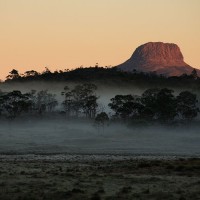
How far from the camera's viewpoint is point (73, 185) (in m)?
37.6

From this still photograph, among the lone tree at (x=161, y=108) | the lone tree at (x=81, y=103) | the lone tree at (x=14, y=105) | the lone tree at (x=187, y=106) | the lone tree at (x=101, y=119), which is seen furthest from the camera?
the lone tree at (x=81, y=103)

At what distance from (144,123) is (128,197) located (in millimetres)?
108442

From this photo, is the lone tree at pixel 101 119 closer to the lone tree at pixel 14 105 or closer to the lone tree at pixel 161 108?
the lone tree at pixel 161 108

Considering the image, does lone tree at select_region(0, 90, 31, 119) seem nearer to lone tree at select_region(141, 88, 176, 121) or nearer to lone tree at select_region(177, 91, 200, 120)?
lone tree at select_region(141, 88, 176, 121)

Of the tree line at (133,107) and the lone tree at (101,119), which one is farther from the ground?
the tree line at (133,107)

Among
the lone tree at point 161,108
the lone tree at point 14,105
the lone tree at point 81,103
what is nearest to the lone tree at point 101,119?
the lone tree at point 161,108

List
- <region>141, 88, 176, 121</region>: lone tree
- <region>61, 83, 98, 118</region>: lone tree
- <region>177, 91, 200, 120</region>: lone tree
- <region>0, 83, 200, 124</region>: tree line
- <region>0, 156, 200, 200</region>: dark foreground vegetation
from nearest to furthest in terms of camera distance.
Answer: <region>0, 156, 200, 200</region>: dark foreground vegetation
<region>141, 88, 176, 121</region>: lone tree
<region>0, 83, 200, 124</region>: tree line
<region>177, 91, 200, 120</region>: lone tree
<region>61, 83, 98, 118</region>: lone tree

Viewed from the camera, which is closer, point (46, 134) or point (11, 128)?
point (46, 134)

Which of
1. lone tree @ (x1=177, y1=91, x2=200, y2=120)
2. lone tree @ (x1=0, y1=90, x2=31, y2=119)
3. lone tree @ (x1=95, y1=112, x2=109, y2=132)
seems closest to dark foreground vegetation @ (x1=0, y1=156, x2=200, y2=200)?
lone tree @ (x1=95, y1=112, x2=109, y2=132)

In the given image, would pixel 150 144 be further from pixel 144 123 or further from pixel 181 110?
pixel 181 110

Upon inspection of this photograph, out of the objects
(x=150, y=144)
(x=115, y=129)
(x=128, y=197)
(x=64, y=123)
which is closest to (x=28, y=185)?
(x=128, y=197)

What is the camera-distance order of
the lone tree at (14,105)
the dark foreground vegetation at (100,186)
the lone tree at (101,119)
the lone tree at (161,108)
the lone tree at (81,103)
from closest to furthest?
the dark foreground vegetation at (100,186) → the lone tree at (101,119) → the lone tree at (161,108) → the lone tree at (14,105) → the lone tree at (81,103)

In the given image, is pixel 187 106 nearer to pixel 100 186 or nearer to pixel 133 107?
pixel 133 107

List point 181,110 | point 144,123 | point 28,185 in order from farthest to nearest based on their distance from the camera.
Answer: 1. point 181,110
2. point 144,123
3. point 28,185
